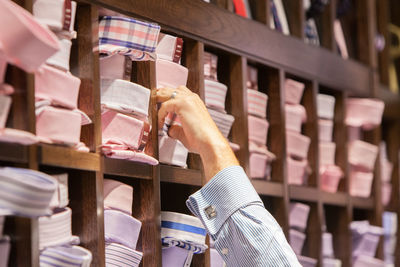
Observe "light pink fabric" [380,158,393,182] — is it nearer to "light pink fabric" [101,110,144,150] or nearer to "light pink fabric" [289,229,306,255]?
"light pink fabric" [289,229,306,255]

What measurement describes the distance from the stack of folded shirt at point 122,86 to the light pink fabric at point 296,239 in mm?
938

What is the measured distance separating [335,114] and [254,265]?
1521 mm

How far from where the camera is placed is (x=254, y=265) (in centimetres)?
171

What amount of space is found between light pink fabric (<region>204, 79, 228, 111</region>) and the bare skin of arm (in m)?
0.23

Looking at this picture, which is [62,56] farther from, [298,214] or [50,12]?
[298,214]

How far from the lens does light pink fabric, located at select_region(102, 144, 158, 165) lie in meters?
1.87

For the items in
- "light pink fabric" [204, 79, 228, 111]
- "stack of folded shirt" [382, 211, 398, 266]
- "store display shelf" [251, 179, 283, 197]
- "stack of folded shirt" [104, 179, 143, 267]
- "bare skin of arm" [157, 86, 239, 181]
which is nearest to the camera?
"bare skin of arm" [157, 86, 239, 181]

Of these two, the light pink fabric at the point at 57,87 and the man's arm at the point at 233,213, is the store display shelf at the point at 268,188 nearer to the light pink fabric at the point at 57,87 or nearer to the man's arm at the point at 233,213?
the man's arm at the point at 233,213

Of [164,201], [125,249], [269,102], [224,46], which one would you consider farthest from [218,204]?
[269,102]

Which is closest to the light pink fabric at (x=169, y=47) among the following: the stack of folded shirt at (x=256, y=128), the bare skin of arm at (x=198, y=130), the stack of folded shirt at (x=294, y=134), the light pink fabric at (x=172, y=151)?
the bare skin of arm at (x=198, y=130)

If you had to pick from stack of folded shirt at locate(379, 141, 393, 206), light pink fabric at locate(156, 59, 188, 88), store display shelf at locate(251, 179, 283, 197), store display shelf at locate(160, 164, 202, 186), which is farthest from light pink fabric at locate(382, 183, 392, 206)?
light pink fabric at locate(156, 59, 188, 88)

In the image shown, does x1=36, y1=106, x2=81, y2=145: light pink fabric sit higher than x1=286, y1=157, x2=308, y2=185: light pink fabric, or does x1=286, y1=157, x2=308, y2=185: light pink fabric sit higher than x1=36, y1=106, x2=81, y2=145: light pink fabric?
x1=36, y1=106, x2=81, y2=145: light pink fabric

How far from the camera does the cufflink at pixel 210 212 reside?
175cm

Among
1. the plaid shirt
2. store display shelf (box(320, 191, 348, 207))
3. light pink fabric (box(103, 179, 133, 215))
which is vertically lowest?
store display shelf (box(320, 191, 348, 207))
